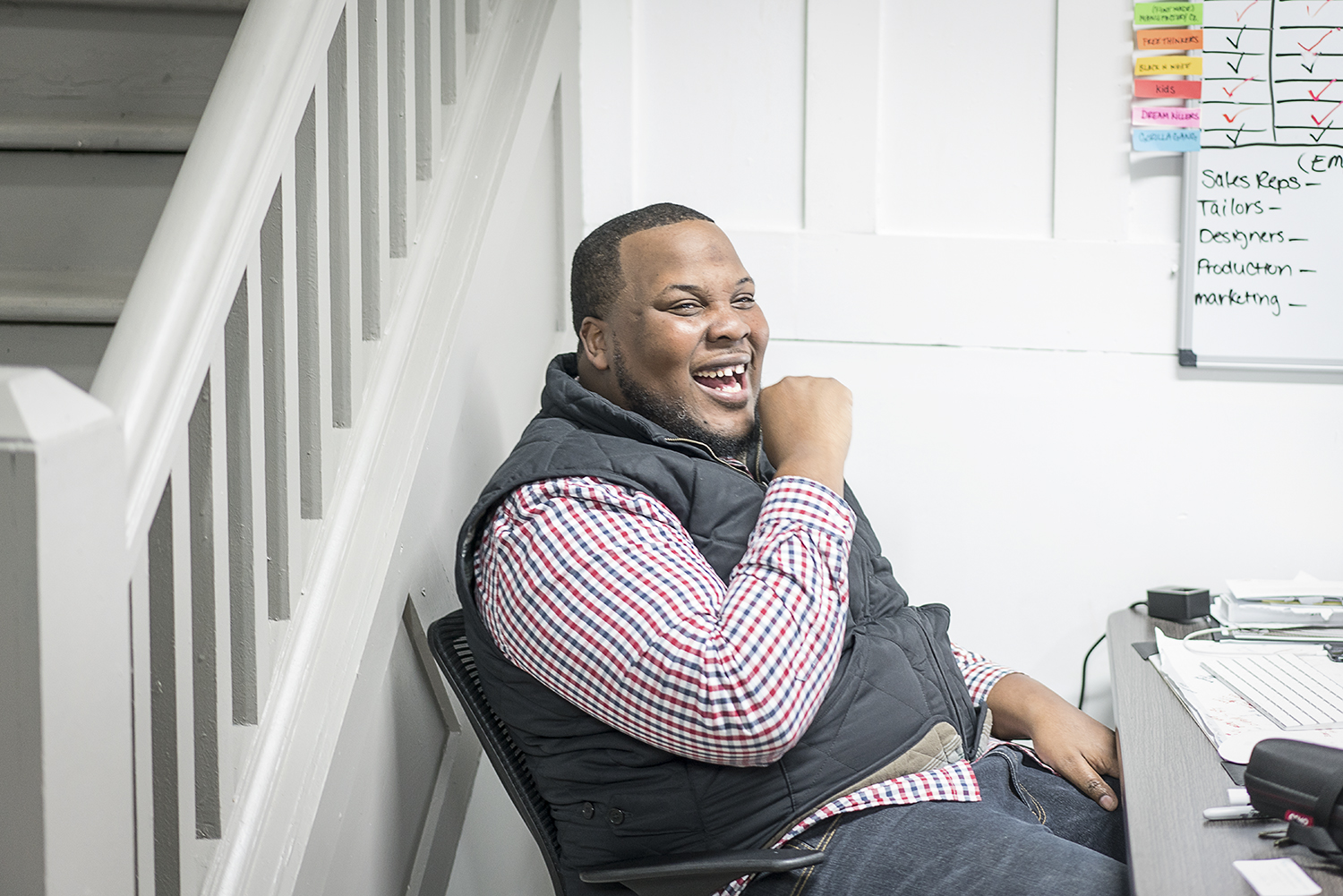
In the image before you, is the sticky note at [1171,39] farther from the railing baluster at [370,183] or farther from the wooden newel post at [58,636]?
the wooden newel post at [58,636]

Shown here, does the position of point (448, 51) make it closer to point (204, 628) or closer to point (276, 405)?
point (276, 405)

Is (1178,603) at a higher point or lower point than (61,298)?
lower

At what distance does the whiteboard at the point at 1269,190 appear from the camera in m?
2.10

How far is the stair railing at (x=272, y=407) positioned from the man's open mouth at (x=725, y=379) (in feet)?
1.30

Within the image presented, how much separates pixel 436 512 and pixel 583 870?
569 mm

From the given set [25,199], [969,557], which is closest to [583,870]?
[969,557]

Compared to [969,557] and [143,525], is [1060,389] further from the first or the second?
[143,525]

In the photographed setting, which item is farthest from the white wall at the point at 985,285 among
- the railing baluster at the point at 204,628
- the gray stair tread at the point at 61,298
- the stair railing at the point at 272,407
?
the railing baluster at the point at 204,628

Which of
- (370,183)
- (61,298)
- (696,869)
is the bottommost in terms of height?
(696,869)

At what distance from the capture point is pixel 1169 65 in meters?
2.13

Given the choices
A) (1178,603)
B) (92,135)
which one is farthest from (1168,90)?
(92,135)

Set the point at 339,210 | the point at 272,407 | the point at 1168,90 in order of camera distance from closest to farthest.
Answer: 1. the point at 272,407
2. the point at 339,210
3. the point at 1168,90

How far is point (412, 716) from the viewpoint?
62.5 inches

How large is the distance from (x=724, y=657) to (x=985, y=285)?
1.27 meters
